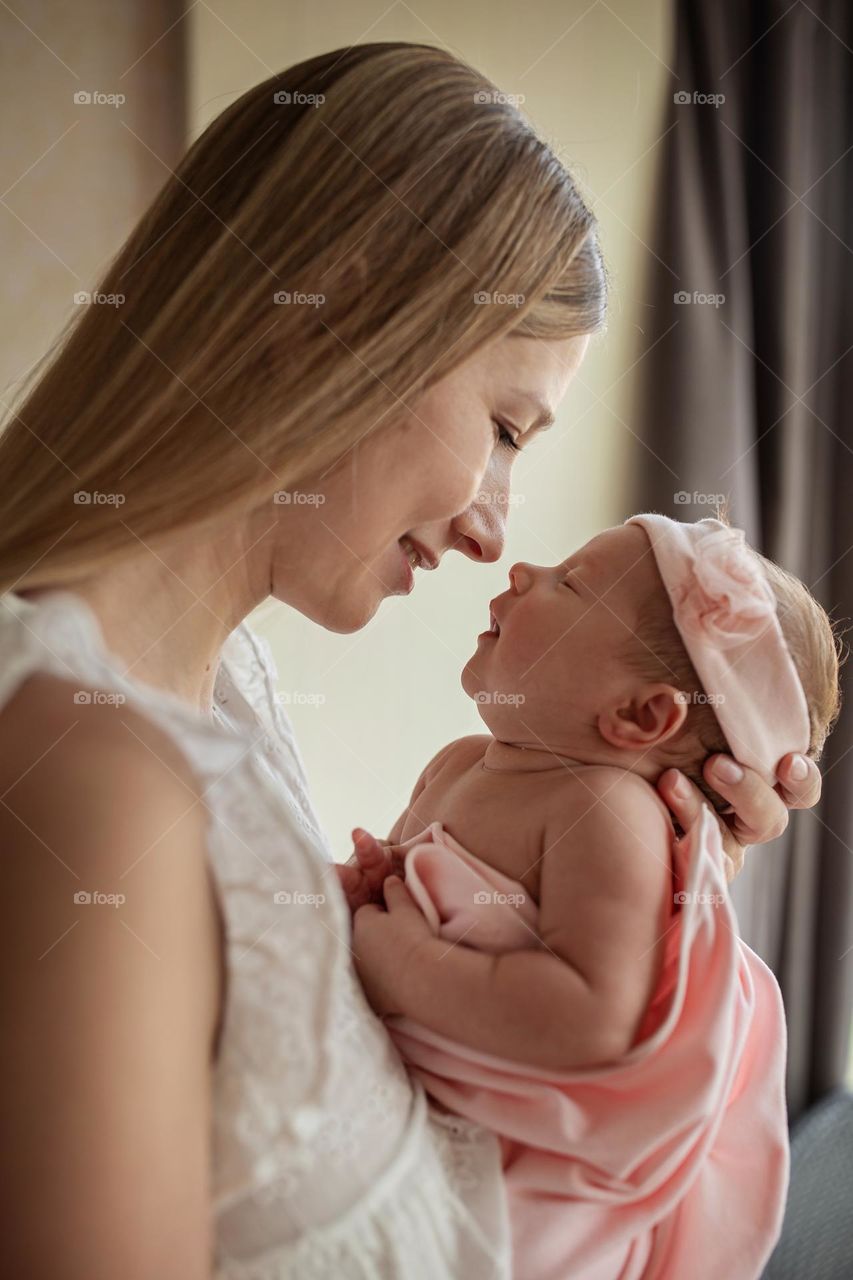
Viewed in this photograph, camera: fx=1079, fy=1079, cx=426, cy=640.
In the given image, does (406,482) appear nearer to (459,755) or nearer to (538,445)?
(459,755)

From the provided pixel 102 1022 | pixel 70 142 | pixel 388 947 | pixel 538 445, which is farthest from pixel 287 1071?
pixel 538 445

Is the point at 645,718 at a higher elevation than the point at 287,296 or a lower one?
lower

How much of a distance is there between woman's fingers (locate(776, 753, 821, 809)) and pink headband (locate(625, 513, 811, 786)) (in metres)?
0.01

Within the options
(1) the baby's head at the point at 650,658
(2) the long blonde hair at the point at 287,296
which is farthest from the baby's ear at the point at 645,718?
(2) the long blonde hair at the point at 287,296

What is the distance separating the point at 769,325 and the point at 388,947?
1741 mm

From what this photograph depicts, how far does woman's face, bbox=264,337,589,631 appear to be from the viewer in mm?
1064

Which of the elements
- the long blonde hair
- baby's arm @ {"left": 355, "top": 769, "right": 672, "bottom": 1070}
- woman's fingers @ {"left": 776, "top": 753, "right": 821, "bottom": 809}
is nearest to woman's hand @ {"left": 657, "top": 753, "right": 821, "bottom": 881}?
woman's fingers @ {"left": 776, "top": 753, "right": 821, "bottom": 809}

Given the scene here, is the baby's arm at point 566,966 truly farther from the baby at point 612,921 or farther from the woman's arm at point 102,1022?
the woman's arm at point 102,1022

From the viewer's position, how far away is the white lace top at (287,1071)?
68 cm

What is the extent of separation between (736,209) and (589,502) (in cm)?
66

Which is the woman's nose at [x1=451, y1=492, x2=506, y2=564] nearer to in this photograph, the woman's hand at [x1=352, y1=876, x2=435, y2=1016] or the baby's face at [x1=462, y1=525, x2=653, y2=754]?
the baby's face at [x1=462, y1=525, x2=653, y2=754]

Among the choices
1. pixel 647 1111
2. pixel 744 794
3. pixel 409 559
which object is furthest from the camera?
pixel 409 559

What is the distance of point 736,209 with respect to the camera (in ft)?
7.12

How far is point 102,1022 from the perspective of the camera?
1.99 feet
